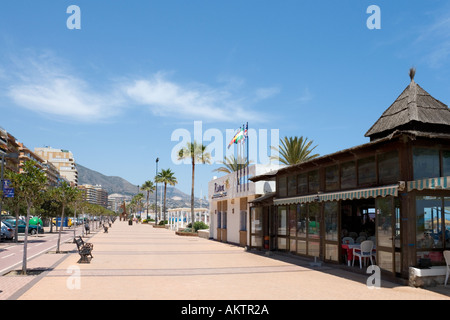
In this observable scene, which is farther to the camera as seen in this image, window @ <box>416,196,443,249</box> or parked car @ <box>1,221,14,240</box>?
parked car @ <box>1,221,14,240</box>

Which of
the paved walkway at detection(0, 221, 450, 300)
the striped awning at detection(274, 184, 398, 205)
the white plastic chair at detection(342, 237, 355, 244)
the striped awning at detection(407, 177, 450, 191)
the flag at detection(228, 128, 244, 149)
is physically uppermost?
the flag at detection(228, 128, 244, 149)

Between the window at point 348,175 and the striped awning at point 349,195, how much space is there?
426 mm

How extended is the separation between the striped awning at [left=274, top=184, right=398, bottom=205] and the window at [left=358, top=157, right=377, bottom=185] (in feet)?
1.48

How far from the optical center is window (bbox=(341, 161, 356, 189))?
47.4ft

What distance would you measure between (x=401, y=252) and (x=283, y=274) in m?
3.77

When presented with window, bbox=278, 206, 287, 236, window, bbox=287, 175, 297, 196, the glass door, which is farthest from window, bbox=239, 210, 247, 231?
the glass door

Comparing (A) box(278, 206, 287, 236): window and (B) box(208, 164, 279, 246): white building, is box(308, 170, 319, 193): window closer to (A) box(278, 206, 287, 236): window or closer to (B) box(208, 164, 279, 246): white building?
(A) box(278, 206, 287, 236): window

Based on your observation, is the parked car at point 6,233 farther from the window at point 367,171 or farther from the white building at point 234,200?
the window at point 367,171

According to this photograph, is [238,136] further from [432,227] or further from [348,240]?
[432,227]
